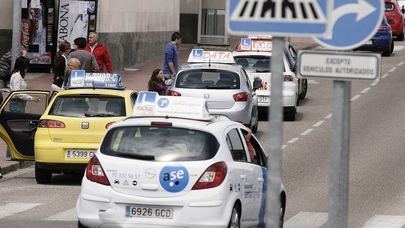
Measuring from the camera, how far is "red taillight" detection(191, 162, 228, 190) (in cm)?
1356

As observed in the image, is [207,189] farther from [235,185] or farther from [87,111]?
[87,111]

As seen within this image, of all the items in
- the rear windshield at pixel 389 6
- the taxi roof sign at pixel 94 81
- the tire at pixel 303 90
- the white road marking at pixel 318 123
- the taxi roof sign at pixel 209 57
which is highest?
the rear windshield at pixel 389 6

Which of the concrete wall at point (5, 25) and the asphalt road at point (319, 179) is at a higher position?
the concrete wall at point (5, 25)

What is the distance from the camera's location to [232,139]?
1453 cm

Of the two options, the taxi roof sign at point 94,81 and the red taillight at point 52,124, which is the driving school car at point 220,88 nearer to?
the taxi roof sign at point 94,81

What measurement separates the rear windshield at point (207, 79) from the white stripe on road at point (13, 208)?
9.02 metres

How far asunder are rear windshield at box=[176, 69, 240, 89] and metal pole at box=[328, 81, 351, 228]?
56.7 ft

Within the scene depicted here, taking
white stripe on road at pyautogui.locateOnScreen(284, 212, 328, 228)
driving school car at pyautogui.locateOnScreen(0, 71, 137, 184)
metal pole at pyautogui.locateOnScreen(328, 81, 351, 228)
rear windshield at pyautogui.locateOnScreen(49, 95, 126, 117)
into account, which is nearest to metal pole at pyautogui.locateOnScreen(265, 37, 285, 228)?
metal pole at pyautogui.locateOnScreen(328, 81, 351, 228)

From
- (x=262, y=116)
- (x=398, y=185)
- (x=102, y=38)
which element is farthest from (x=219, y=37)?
(x=398, y=185)

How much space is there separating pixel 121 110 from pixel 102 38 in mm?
18778

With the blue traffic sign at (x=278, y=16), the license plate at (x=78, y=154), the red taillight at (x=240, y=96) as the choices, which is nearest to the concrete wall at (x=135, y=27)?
the red taillight at (x=240, y=96)

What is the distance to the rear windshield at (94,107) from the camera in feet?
67.2

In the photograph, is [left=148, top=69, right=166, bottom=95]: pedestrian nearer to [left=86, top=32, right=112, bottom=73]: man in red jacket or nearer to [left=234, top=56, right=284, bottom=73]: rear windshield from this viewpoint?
[left=86, top=32, right=112, bottom=73]: man in red jacket

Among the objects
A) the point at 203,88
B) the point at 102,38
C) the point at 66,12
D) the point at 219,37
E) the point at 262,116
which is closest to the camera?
the point at 203,88
